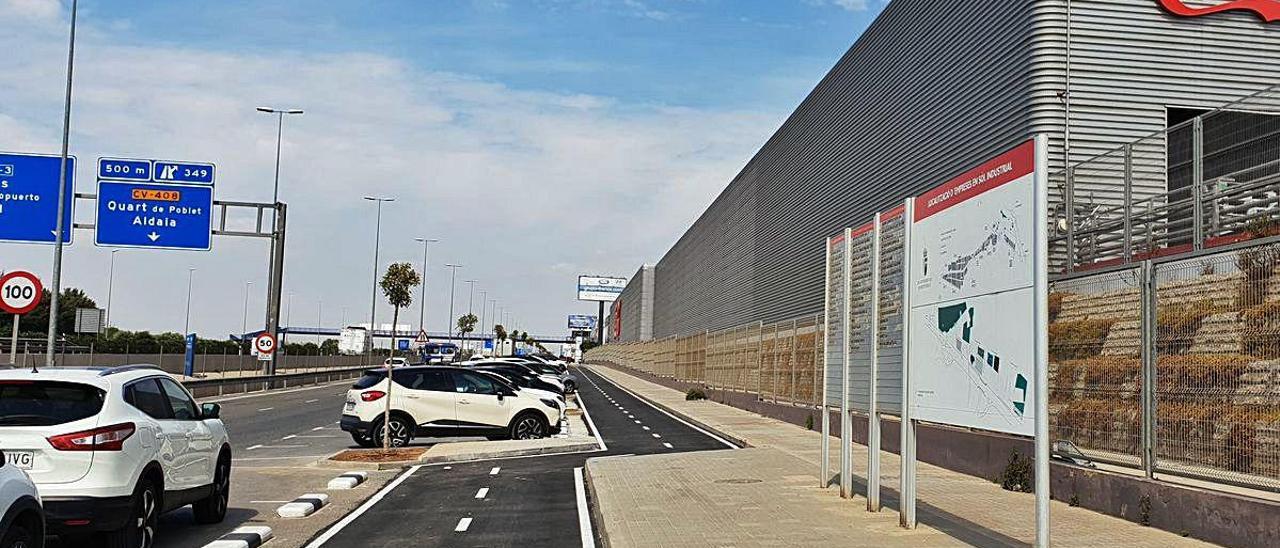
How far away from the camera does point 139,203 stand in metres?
37.2

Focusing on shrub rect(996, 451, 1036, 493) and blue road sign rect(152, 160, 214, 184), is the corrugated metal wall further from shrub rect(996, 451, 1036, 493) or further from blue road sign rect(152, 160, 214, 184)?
blue road sign rect(152, 160, 214, 184)

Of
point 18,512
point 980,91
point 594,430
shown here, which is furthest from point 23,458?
point 980,91

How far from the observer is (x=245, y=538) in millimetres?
11742

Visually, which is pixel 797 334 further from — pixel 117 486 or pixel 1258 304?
pixel 117 486

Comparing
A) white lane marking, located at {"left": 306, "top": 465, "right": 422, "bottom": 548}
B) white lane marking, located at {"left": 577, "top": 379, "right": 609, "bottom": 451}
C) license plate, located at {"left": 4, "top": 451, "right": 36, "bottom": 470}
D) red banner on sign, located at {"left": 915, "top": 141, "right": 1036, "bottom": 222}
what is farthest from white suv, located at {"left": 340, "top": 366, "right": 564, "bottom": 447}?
red banner on sign, located at {"left": 915, "top": 141, "right": 1036, "bottom": 222}

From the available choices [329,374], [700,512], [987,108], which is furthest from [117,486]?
[329,374]

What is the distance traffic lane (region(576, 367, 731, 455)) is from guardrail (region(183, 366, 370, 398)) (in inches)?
583

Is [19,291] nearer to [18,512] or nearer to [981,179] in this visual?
[18,512]

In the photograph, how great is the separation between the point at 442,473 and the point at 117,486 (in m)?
9.96

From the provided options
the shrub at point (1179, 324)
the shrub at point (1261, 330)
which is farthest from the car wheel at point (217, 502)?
the shrub at point (1261, 330)

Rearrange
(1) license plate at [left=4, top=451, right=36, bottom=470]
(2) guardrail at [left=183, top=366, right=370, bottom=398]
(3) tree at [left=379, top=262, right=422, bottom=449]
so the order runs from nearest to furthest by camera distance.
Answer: (1) license plate at [left=4, top=451, right=36, bottom=470]
(2) guardrail at [left=183, top=366, right=370, bottom=398]
(3) tree at [left=379, top=262, right=422, bottom=449]

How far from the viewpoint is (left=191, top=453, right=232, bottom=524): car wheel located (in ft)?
43.1

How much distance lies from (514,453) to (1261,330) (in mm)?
14746

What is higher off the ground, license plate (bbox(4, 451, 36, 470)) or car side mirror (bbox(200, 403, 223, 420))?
car side mirror (bbox(200, 403, 223, 420))
